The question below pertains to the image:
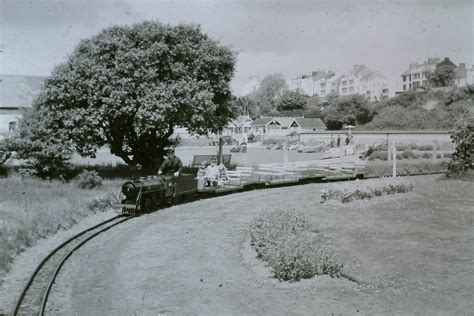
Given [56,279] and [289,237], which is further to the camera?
[289,237]

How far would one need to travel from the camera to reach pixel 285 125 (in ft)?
299

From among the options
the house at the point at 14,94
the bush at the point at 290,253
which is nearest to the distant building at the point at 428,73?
the house at the point at 14,94

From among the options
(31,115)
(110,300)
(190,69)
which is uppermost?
(190,69)

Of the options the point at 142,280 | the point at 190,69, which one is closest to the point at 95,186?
the point at 190,69

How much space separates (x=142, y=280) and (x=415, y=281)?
5.70 metres

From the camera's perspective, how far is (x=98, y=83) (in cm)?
2684

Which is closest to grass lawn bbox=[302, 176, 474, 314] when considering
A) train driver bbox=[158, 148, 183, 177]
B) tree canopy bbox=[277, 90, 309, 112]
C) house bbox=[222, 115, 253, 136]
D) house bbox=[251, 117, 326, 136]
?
train driver bbox=[158, 148, 183, 177]

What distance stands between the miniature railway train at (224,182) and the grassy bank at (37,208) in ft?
5.53

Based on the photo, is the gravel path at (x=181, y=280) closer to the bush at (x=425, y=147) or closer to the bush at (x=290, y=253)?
the bush at (x=290, y=253)

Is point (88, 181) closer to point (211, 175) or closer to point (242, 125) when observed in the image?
point (211, 175)

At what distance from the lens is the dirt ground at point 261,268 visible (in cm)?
884

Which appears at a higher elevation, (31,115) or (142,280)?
(31,115)

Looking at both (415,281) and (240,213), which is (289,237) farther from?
(240,213)

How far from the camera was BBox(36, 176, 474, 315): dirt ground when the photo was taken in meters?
8.84
